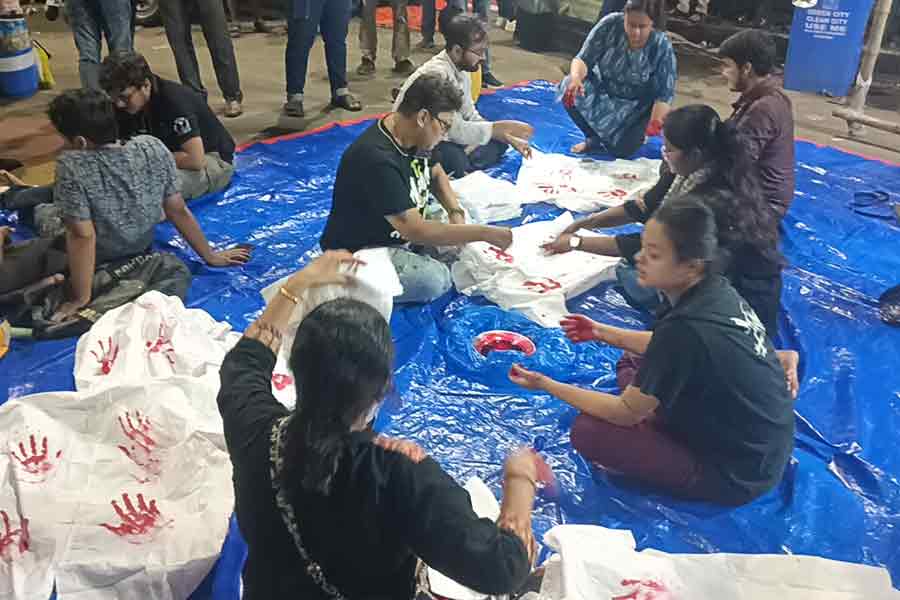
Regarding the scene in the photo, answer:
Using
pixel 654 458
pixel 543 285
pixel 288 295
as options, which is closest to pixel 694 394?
pixel 654 458

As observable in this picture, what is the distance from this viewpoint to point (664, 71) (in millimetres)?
3979

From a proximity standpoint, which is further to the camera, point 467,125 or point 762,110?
point 467,125

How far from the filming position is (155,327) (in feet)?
7.85

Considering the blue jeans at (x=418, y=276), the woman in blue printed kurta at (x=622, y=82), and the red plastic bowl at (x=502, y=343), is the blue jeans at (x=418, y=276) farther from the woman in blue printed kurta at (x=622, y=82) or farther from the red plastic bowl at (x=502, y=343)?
the woman in blue printed kurta at (x=622, y=82)

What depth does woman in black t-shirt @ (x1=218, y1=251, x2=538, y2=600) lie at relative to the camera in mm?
1084

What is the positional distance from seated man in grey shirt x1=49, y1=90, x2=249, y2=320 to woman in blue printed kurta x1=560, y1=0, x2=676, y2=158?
88.7 inches

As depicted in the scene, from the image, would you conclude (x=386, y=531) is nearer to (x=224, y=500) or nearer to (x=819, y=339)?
(x=224, y=500)

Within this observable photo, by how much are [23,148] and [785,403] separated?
3.81 metres

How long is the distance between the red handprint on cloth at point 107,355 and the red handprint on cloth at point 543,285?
1361mm

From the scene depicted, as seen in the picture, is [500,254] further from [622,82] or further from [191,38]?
[191,38]

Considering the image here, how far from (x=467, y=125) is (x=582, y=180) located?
61 cm

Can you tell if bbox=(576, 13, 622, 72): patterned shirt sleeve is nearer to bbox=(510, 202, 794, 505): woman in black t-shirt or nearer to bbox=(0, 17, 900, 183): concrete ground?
bbox=(0, 17, 900, 183): concrete ground

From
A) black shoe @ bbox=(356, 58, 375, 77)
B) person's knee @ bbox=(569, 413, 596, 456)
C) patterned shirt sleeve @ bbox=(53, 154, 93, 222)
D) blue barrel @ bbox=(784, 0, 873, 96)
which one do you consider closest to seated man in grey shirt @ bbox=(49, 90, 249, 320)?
patterned shirt sleeve @ bbox=(53, 154, 93, 222)

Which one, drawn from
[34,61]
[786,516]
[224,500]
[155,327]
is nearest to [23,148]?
[34,61]
